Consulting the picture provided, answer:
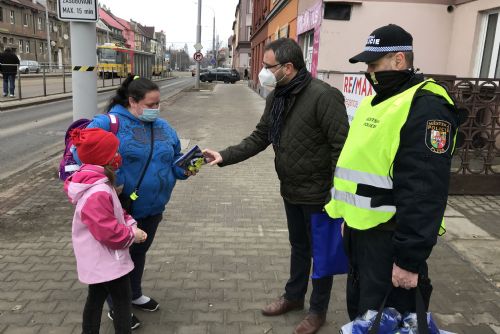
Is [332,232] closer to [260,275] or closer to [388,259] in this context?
[388,259]

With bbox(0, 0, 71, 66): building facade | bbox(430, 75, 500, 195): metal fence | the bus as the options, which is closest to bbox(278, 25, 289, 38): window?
bbox(430, 75, 500, 195): metal fence

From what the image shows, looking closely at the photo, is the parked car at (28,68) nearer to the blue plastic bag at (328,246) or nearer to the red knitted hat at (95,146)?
the red knitted hat at (95,146)

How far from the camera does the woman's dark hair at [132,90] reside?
2.92m

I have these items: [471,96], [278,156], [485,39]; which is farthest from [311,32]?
[278,156]

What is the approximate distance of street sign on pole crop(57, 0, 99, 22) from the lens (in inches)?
245

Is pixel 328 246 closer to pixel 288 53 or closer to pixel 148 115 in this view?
pixel 288 53

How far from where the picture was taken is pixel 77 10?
6.25 metres

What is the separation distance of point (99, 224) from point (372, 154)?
1.44m

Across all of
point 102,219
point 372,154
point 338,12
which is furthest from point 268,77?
point 338,12

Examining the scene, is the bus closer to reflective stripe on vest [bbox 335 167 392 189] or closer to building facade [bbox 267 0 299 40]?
building facade [bbox 267 0 299 40]

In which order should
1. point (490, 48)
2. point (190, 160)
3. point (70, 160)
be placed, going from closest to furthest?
point (70, 160)
point (190, 160)
point (490, 48)

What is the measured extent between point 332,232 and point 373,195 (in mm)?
795

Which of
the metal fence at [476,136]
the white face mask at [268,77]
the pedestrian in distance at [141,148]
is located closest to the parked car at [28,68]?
the metal fence at [476,136]

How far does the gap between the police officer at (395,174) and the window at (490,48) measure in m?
7.60
